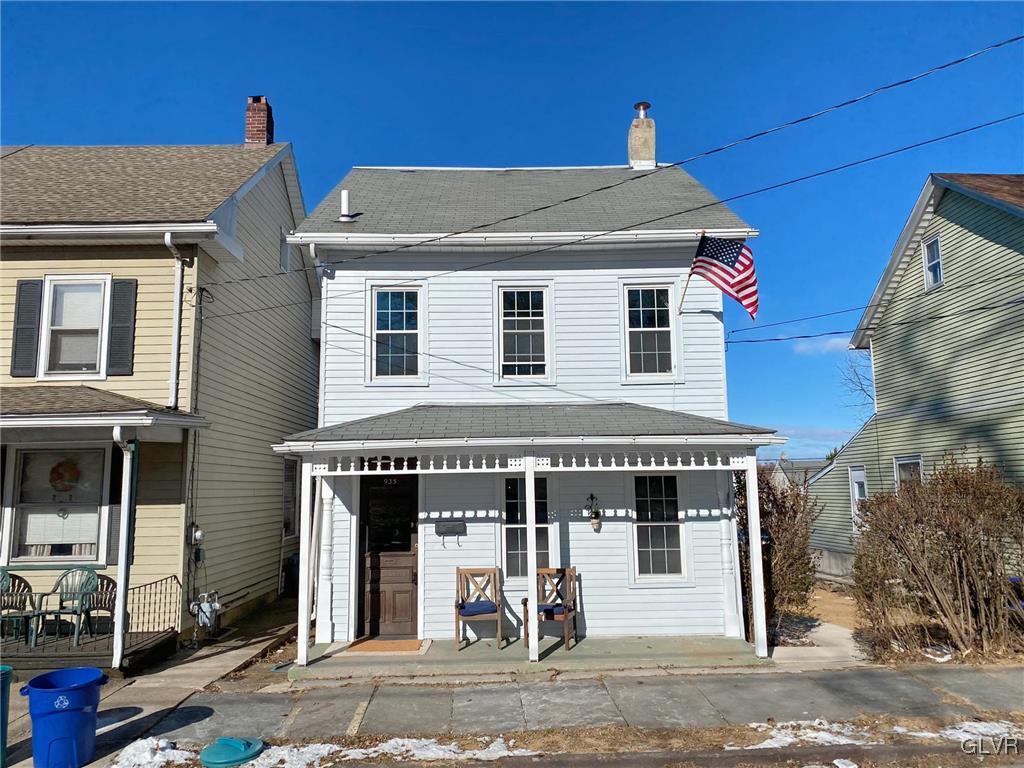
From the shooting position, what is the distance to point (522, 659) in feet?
27.2

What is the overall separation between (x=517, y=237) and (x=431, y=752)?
23.8 feet

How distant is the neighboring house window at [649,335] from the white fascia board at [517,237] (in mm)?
866

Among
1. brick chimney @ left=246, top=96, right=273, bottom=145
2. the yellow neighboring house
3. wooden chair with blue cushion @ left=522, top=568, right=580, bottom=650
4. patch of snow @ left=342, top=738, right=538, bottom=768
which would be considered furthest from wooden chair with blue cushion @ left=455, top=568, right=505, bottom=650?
brick chimney @ left=246, top=96, right=273, bottom=145

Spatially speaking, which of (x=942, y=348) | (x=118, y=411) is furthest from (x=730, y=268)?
(x=118, y=411)

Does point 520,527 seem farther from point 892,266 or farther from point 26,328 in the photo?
point 892,266

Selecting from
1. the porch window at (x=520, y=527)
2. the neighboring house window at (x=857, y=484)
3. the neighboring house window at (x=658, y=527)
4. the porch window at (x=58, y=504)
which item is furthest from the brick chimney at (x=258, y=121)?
the neighboring house window at (x=857, y=484)

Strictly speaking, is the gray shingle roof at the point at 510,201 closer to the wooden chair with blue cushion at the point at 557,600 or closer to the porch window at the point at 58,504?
the porch window at the point at 58,504

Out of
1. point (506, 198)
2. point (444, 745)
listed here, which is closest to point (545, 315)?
point (506, 198)

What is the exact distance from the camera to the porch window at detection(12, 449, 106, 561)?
9477mm

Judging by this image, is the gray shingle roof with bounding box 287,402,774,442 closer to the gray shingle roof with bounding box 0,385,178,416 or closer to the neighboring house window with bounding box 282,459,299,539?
the gray shingle roof with bounding box 0,385,178,416

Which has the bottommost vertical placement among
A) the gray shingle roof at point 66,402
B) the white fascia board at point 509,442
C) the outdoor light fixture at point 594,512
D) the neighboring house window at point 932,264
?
the outdoor light fixture at point 594,512

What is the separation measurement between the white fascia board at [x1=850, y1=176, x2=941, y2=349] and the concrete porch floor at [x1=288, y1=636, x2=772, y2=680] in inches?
455

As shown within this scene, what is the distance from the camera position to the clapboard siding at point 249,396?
10547 mm

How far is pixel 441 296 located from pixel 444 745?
655 cm
